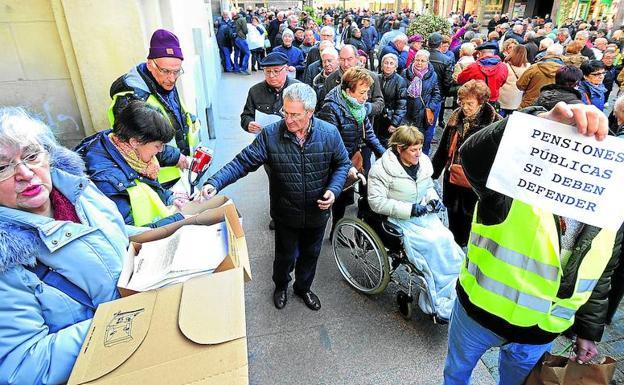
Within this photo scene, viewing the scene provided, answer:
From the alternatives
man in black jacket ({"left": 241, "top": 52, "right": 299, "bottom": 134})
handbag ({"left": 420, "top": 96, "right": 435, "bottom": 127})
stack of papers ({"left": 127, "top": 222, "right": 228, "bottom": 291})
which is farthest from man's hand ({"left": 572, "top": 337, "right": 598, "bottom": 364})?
handbag ({"left": 420, "top": 96, "right": 435, "bottom": 127})

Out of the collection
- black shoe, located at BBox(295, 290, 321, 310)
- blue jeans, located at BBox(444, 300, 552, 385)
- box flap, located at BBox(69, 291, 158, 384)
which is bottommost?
black shoe, located at BBox(295, 290, 321, 310)

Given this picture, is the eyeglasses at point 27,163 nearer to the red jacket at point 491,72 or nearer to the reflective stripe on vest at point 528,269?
the reflective stripe on vest at point 528,269

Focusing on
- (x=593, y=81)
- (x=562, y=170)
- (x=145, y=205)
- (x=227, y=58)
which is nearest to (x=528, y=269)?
(x=562, y=170)

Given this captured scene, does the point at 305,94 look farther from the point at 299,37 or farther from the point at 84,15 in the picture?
the point at 299,37

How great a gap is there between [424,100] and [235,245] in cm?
417

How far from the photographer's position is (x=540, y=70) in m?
4.84

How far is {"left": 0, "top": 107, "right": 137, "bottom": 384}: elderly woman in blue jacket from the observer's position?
3.63 ft

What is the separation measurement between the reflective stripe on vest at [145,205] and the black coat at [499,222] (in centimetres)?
152

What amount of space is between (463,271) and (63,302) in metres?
1.64

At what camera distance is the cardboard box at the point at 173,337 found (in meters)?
1.07

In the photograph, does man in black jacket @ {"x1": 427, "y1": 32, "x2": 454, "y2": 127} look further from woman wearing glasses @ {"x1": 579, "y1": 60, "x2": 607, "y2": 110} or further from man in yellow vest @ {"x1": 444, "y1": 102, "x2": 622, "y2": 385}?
man in yellow vest @ {"x1": 444, "y1": 102, "x2": 622, "y2": 385}

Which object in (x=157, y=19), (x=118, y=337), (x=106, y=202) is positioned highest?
(x=157, y=19)

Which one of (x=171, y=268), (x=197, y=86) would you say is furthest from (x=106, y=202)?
(x=197, y=86)

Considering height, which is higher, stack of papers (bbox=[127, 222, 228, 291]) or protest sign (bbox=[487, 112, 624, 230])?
protest sign (bbox=[487, 112, 624, 230])
